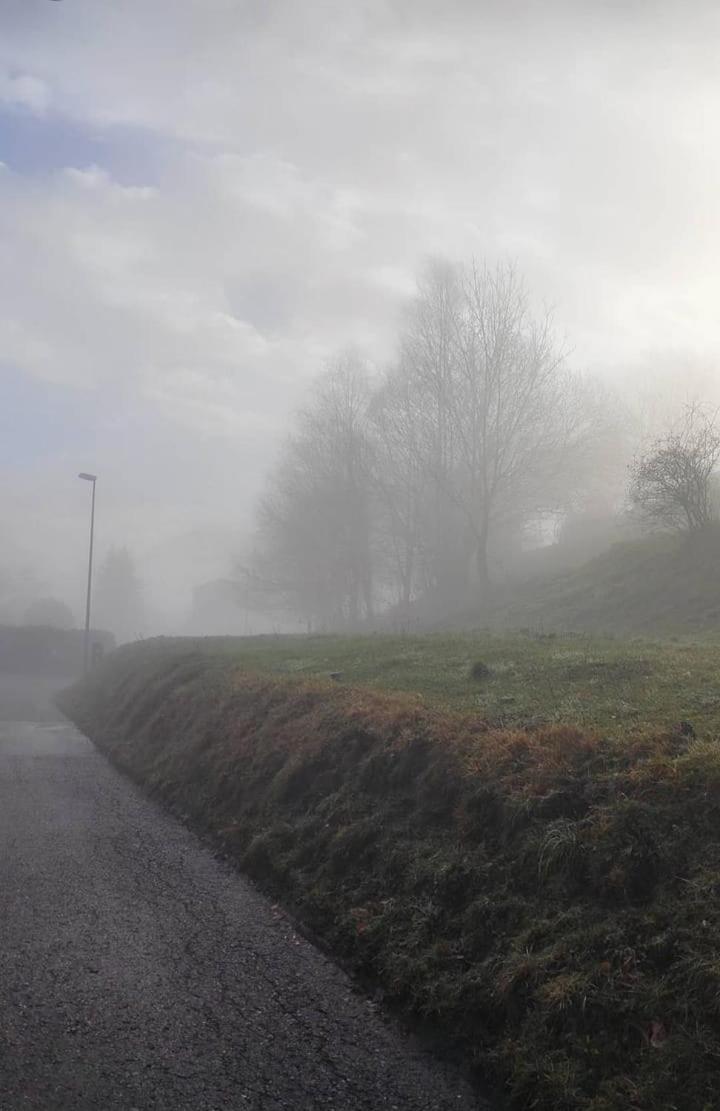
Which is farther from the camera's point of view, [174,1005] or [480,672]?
[480,672]

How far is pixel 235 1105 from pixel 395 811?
3482 mm

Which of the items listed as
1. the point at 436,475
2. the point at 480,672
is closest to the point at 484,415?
the point at 436,475

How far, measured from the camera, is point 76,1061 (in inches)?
170

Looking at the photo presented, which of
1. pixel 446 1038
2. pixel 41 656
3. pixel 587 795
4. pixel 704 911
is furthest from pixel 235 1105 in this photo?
pixel 41 656

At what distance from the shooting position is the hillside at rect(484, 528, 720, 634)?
1827cm

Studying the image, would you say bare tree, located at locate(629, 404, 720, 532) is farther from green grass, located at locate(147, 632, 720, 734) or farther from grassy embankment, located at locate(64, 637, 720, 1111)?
grassy embankment, located at locate(64, 637, 720, 1111)

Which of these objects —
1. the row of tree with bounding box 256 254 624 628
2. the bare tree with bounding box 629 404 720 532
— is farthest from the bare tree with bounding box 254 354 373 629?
the bare tree with bounding box 629 404 720 532

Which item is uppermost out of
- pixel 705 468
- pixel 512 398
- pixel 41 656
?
pixel 512 398

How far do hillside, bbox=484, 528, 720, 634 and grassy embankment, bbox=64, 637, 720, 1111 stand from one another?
709cm

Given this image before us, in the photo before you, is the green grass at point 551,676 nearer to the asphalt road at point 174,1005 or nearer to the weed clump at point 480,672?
the weed clump at point 480,672

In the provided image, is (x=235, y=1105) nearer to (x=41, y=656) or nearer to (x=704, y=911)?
(x=704, y=911)

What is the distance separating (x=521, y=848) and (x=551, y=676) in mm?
4787

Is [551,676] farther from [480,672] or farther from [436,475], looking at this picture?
[436,475]

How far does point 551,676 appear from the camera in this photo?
10477 mm
